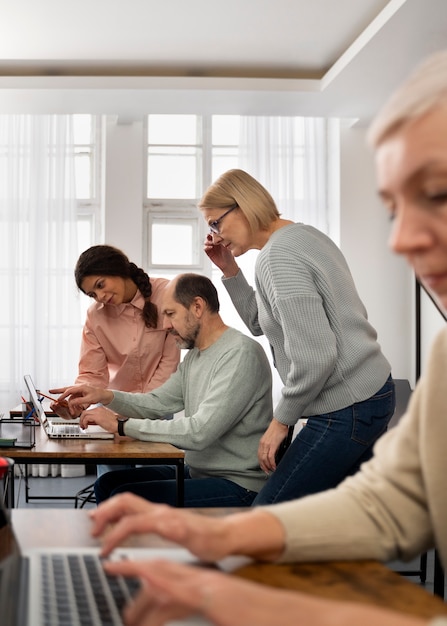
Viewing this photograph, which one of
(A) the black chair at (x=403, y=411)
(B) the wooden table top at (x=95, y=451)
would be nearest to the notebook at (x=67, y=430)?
(B) the wooden table top at (x=95, y=451)

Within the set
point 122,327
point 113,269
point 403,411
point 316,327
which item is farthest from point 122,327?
point 403,411

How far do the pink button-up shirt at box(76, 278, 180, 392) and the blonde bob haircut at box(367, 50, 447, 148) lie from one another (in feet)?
9.15

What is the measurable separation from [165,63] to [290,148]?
4.73 feet

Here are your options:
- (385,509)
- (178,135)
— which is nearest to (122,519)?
(385,509)

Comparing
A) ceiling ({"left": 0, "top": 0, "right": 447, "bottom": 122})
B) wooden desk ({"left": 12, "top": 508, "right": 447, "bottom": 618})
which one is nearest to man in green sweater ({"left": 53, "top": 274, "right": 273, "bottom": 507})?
wooden desk ({"left": 12, "top": 508, "right": 447, "bottom": 618})

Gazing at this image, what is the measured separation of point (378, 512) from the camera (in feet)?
3.46

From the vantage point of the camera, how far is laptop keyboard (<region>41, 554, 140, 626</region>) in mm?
824

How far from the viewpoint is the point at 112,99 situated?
6.12 meters

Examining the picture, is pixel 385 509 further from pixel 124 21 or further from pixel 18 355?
pixel 18 355

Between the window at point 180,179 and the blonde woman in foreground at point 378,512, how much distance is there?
6.03 m

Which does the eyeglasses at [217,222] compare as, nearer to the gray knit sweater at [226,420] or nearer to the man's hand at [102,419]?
the gray knit sweater at [226,420]

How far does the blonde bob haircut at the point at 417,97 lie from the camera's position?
0.82 meters

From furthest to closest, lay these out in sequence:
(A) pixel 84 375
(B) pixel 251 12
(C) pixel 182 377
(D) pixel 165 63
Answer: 1. (D) pixel 165 63
2. (B) pixel 251 12
3. (A) pixel 84 375
4. (C) pixel 182 377

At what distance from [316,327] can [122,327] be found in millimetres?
1590
